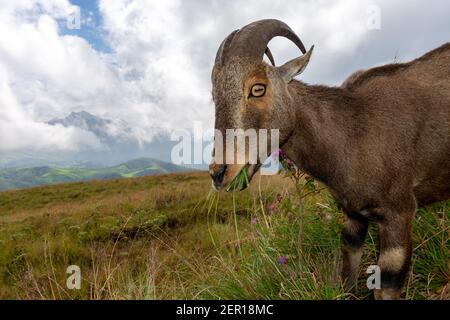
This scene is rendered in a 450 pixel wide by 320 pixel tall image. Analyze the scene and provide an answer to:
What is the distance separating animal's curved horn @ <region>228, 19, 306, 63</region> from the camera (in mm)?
4125

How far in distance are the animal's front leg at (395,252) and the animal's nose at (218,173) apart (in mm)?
1902

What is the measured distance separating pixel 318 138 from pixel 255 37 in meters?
1.32

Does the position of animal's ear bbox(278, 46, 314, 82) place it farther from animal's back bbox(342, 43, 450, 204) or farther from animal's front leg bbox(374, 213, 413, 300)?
animal's front leg bbox(374, 213, 413, 300)

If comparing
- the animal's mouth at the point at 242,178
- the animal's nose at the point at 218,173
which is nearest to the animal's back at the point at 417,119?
the animal's mouth at the point at 242,178

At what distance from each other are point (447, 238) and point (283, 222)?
2.55 m

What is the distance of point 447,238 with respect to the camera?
534 cm

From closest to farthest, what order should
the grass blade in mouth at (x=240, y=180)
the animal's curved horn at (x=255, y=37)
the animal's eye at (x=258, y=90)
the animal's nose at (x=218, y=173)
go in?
the animal's nose at (x=218, y=173), the grass blade in mouth at (x=240, y=180), the animal's eye at (x=258, y=90), the animal's curved horn at (x=255, y=37)

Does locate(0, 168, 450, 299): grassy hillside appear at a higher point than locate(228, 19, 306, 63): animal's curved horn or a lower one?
lower

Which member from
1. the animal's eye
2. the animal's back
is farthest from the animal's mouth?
the animal's back

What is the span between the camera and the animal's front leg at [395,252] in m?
4.16

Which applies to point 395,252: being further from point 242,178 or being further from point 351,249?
point 242,178

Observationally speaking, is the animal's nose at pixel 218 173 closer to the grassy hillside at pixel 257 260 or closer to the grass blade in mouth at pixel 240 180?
the grass blade in mouth at pixel 240 180

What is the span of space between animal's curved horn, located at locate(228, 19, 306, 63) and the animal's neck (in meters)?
0.64
